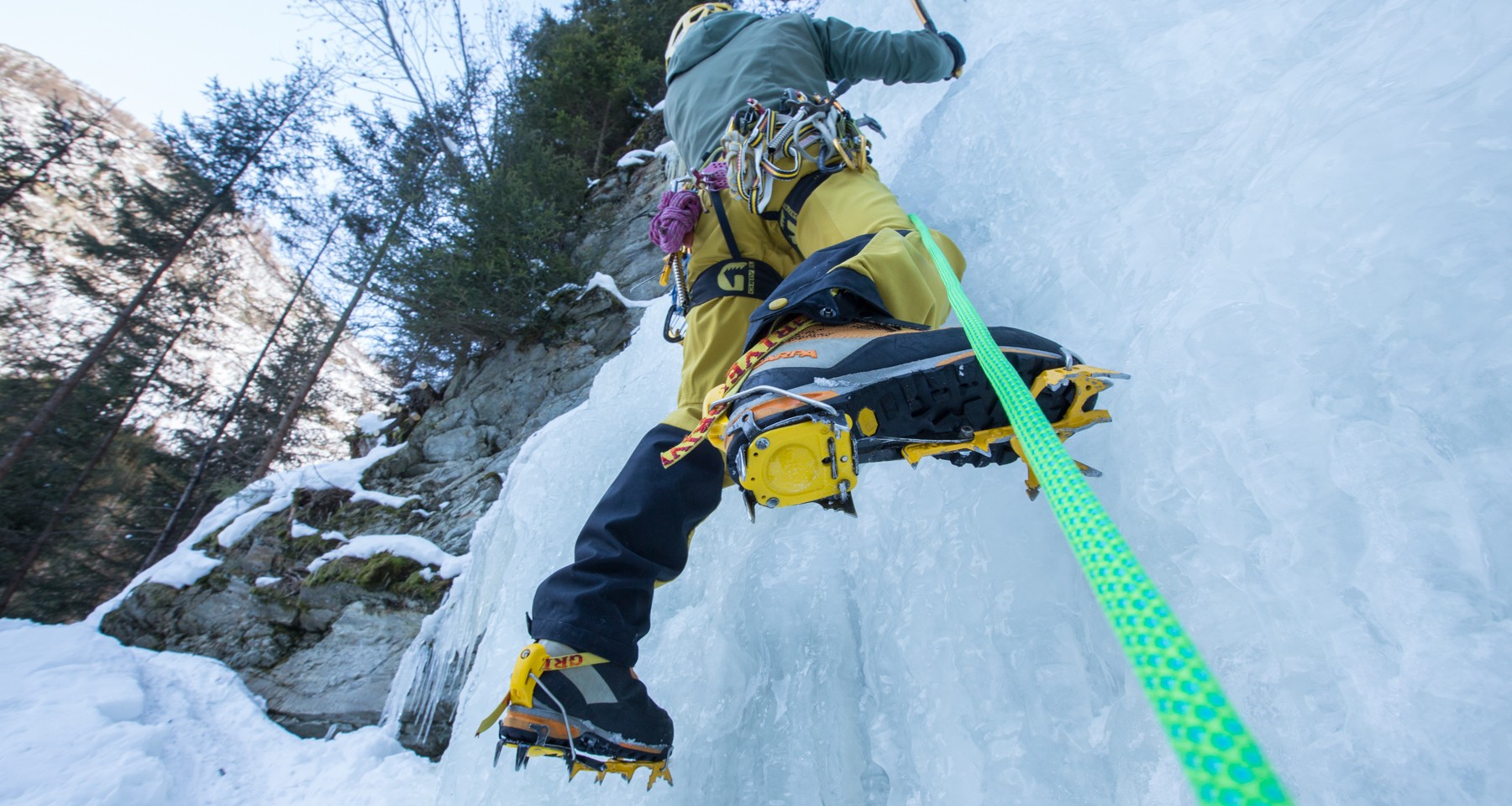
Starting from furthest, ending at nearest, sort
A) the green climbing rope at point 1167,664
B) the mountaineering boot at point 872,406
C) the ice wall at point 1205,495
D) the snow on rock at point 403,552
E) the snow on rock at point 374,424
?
1. the snow on rock at point 374,424
2. the snow on rock at point 403,552
3. the mountaineering boot at point 872,406
4. the ice wall at point 1205,495
5. the green climbing rope at point 1167,664

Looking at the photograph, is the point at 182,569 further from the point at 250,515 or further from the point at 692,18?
the point at 692,18

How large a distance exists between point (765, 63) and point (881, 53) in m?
0.47

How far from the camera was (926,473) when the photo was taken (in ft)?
4.76

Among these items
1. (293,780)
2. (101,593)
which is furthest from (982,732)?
(101,593)

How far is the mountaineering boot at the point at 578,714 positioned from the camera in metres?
1.03

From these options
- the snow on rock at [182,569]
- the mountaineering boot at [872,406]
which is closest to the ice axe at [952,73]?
the mountaineering boot at [872,406]

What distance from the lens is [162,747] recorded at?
3303 millimetres

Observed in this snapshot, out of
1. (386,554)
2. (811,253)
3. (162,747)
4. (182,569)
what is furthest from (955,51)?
(182,569)

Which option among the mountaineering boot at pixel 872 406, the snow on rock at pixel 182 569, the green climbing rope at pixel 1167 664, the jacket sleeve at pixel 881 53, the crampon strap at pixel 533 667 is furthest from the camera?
the snow on rock at pixel 182 569

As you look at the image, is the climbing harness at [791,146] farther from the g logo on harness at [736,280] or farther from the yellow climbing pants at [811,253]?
the g logo on harness at [736,280]

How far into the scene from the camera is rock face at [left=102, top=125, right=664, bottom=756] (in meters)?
3.80

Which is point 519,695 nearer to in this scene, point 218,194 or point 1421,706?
point 1421,706

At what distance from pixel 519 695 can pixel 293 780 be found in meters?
3.27

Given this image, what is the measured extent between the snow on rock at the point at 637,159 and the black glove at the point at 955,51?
18.5ft
